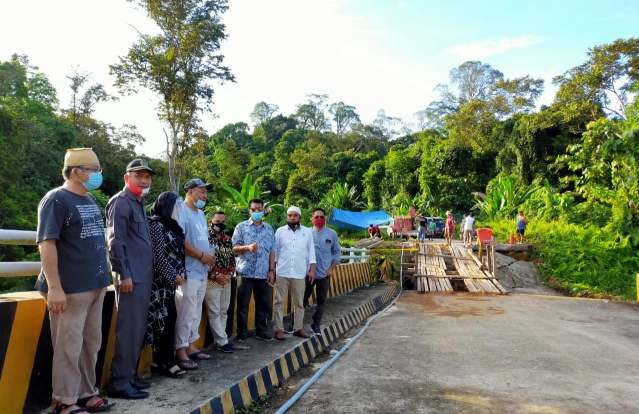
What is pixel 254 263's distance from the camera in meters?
5.67

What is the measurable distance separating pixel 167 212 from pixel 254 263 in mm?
1639

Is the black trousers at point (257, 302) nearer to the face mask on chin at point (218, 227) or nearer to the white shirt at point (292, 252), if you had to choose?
Result: the white shirt at point (292, 252)

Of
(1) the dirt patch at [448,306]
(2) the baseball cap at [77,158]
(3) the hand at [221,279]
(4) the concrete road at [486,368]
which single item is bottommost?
(1) the dirt patch at [448,306]

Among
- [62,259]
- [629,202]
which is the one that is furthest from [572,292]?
[62,259]

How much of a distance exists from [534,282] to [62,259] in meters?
16.6

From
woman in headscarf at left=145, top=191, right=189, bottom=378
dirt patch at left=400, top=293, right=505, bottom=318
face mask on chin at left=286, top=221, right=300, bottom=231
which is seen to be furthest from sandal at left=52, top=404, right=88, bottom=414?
dirt patch at left=400, top=293, right=505, bottom=318

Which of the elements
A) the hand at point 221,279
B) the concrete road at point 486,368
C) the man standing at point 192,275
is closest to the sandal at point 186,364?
the man standing at point 192,275

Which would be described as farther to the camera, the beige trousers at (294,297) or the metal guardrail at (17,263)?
the beige trousers at (294,297)

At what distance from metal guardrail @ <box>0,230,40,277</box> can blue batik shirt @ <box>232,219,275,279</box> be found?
2.47 meters

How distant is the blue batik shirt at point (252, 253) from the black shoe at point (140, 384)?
194 centimetres

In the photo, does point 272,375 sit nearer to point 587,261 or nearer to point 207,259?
point 207,259

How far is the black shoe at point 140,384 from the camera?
12.2ft

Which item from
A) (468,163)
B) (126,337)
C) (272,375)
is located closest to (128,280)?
(126,337)

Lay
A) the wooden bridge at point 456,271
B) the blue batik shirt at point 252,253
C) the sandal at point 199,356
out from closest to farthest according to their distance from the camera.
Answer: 1. the sandal at point 199,356
2. the blue batik shirt at point 252,253
3. the wooden bridge at point 456,271
